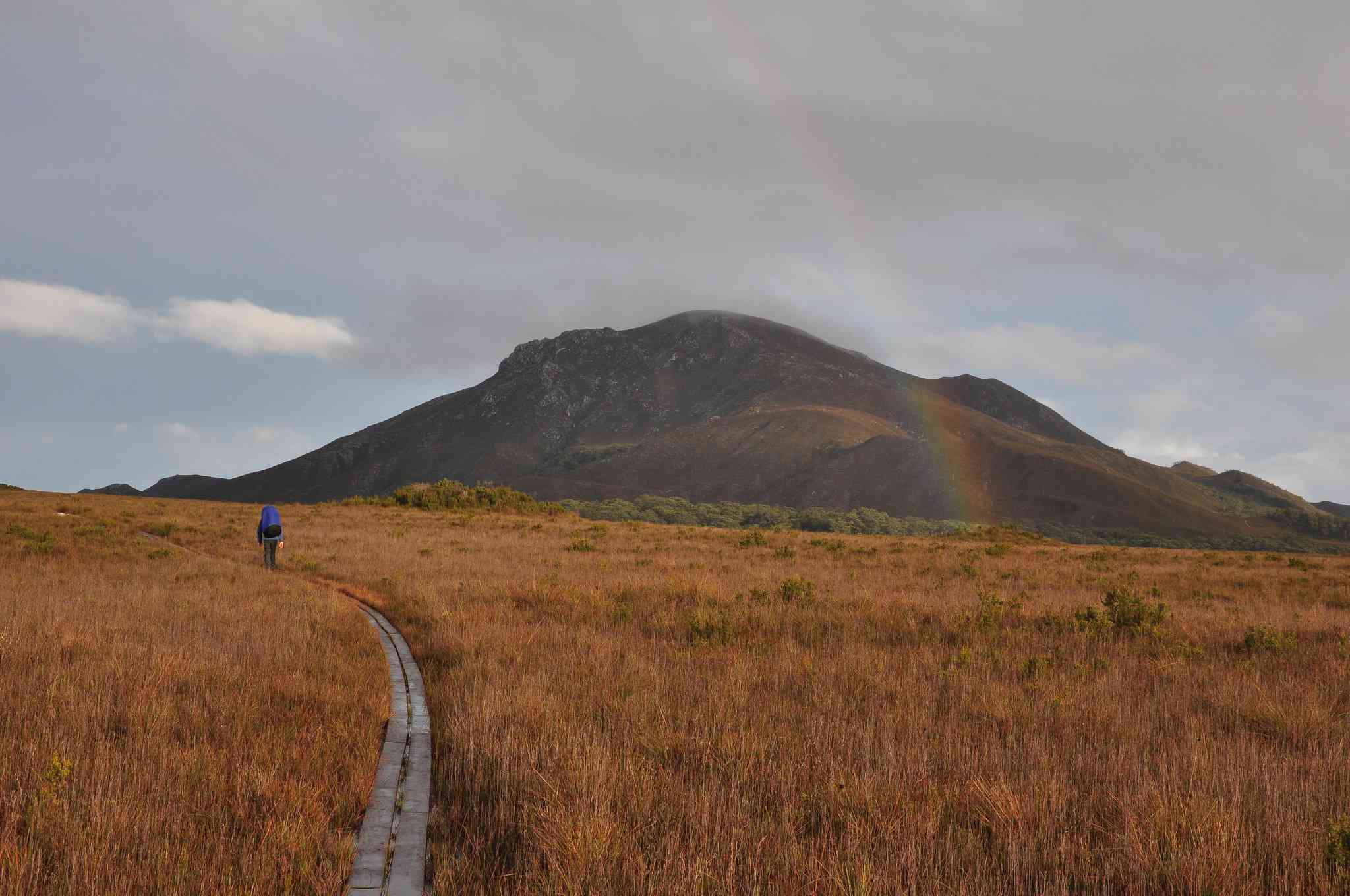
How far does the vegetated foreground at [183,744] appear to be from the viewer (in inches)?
152

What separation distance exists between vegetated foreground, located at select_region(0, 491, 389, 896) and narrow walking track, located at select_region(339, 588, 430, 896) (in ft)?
0.40

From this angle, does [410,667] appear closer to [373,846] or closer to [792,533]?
[373,846]

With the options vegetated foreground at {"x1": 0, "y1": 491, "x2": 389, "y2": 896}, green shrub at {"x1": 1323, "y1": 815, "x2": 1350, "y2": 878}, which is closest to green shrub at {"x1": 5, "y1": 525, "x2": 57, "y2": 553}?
vegetated foreground at {"x1": 0, "y1": 491, "x2": 389, "y2": 896}

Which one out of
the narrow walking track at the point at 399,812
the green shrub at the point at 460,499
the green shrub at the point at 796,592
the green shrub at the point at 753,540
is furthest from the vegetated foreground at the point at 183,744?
the green shrub at the point at 460,499

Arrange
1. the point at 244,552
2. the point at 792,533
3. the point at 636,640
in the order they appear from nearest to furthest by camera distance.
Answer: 1. the point at 636,640
2. the point at 244,552
3. the point at 792,533

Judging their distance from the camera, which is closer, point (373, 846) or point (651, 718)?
point (373, 846)

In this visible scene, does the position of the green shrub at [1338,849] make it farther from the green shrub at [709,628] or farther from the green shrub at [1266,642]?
the green shrub at [1266,642]

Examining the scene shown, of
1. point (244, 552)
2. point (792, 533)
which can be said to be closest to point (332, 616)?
point (244, 552)

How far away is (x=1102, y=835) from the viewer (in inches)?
173

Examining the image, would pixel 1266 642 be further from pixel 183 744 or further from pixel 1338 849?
pixel 183 744

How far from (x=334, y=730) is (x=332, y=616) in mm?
6017

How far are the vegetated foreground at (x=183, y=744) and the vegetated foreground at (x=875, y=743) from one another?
0.81m

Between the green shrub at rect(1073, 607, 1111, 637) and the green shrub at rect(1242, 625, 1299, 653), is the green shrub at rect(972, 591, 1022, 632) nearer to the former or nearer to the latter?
the green shrub at rect(1073, 607, 1111, 637)

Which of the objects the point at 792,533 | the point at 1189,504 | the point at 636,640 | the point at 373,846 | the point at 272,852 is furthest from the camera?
the point at 1189,504
